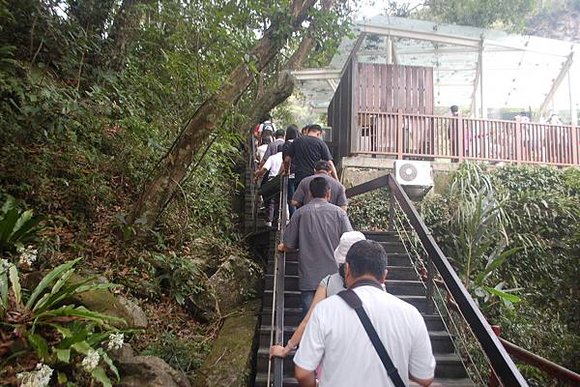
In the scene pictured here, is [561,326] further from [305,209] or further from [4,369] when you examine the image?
[4,369]

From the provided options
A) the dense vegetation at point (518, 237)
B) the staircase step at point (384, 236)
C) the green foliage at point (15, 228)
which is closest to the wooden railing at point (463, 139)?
the dense vegetation at point (518, 237)

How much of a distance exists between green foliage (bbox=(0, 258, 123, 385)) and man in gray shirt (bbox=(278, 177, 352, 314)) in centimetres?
155

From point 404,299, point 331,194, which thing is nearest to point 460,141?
point 404,299

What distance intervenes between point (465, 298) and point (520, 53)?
35.0 ft

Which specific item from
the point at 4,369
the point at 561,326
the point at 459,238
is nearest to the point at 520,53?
the point at 459,238

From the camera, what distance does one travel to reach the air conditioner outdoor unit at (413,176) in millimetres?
8016

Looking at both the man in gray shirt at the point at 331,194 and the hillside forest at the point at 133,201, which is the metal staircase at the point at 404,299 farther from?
the man in gray shirt at the point at 331,194

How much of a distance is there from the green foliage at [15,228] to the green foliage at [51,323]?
23.0 inches

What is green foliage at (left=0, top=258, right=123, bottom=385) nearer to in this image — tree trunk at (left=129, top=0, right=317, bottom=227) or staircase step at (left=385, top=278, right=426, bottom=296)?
tree trunk at (left=129, top=0, right=317, bottom=227)

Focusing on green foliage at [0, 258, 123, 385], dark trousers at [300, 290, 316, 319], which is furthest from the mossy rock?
dark trousers at [300, 290, 316, 319]

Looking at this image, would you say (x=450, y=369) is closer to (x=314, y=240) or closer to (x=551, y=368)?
(x=551, y=368)

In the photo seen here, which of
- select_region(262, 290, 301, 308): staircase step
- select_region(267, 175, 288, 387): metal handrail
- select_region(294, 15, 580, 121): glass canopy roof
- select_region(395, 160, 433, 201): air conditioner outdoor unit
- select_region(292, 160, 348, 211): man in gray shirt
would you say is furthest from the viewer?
select_region(294, 15, 580, 121): glass canopy roof

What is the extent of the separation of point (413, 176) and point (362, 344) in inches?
261

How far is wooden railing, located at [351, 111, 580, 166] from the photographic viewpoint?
8844mm
